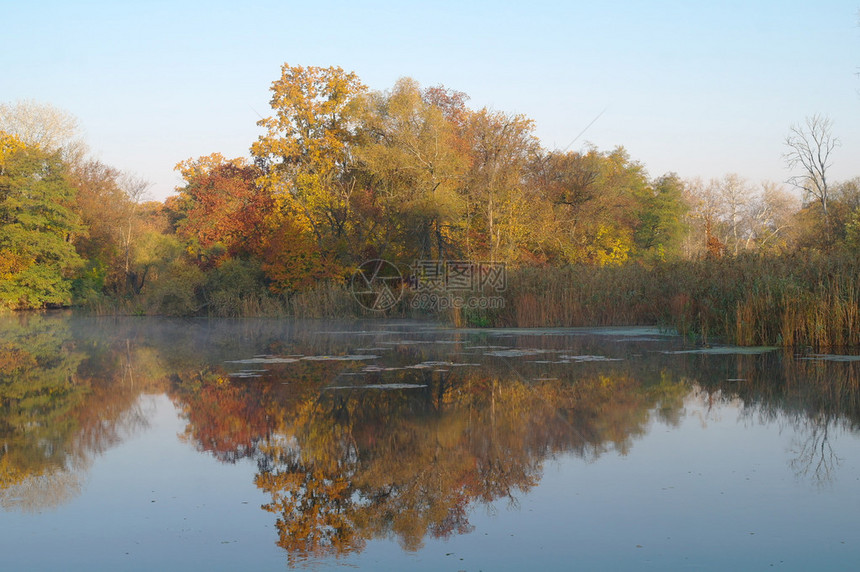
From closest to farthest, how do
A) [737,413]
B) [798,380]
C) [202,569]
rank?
1. [202,569]
2. [737,413]
3. [798,380]

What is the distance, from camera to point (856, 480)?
192 inches

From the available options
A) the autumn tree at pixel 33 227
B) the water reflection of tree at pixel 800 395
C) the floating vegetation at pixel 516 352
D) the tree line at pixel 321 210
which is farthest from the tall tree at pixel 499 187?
the autumn tree at pixel 33 227

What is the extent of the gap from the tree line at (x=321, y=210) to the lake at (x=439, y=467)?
700 inches

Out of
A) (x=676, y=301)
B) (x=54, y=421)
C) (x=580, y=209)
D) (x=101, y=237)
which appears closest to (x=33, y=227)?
(x=101, y=237)

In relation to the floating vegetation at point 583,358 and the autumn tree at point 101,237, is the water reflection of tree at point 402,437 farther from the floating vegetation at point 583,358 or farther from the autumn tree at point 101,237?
the autumn tree at point 101,237

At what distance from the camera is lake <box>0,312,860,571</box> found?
376cm

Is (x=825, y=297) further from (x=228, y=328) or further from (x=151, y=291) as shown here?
(x=151, y=291)

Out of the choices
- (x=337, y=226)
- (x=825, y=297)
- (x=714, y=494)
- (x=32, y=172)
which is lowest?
(x=714, y=494)

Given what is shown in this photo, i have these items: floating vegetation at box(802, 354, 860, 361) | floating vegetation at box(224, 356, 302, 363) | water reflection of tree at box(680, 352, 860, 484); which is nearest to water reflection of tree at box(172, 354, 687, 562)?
water reflection of tree at box(680, 352, 860, 484)

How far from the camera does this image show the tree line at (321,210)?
1178 inches

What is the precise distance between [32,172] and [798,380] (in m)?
38.0

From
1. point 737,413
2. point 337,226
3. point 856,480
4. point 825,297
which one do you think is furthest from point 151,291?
point 856,480

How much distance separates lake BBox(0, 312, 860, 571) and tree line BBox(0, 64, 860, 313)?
17774mm

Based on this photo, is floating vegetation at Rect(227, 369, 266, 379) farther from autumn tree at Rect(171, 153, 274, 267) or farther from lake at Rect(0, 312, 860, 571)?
autumn tree at Rect(171, 153, 274, 267)
